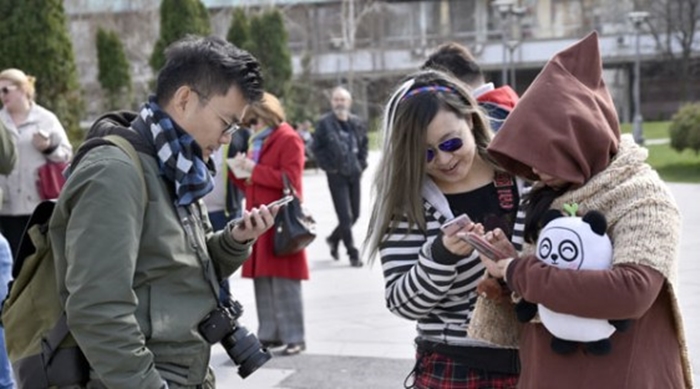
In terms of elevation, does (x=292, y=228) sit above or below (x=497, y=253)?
below

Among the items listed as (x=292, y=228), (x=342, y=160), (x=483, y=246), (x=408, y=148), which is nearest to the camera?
(x=483, y=246)

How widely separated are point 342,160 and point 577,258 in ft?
26.8

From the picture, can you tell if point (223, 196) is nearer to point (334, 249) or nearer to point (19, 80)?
point (19, 80)

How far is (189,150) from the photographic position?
265 cm

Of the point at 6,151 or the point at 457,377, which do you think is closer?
the point at 457,377

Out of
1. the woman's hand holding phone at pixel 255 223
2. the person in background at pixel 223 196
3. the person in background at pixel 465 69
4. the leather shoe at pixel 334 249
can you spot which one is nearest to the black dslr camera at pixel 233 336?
the woman's hand holding phone at pixel 255 223

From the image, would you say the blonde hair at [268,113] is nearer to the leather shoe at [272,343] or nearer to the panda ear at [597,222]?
the leather shoe at [272,343]

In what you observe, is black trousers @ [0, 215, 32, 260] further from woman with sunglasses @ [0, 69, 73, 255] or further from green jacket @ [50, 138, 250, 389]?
green jacket @ [50, 138, 250, 389]

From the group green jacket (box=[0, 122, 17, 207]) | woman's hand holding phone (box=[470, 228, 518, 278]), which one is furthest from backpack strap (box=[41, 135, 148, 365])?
green jacket (box=[0, 122, 17, 207])

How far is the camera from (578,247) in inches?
91.0

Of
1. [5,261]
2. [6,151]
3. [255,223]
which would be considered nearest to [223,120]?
[255,223]

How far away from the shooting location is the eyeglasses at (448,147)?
9.53 ft

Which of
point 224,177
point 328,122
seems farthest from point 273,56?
point 224,177

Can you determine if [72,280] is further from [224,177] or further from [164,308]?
[224,177]
